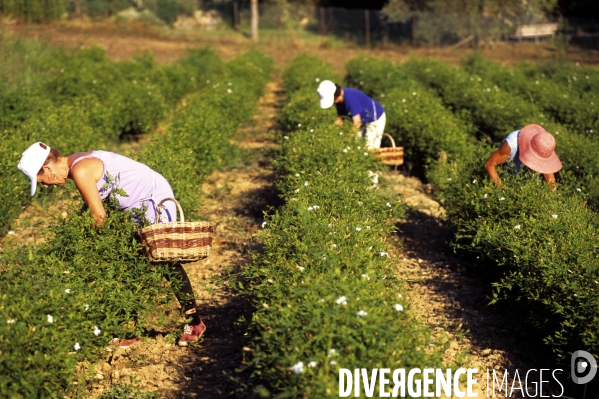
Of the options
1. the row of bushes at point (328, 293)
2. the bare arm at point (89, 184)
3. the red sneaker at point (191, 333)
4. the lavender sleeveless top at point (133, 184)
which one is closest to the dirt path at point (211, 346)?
the red sneaker at point (191, 333)

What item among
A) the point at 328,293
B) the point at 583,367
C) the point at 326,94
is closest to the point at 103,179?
the point at 328,293

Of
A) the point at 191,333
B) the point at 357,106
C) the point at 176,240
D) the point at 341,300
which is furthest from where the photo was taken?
the point at 357,106

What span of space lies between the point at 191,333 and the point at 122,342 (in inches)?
20.1

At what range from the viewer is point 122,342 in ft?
17.9

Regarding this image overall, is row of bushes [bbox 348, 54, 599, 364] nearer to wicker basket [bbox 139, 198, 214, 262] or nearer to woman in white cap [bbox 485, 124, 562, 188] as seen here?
woman in white cap [bbox 485, 124, 562, 188]

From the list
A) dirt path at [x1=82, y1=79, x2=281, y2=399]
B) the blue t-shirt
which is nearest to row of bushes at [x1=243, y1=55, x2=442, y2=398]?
dirt path at [x1=82, y1=79, x2=281, y2=399]

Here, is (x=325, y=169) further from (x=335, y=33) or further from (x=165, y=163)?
(x=335, y=33)

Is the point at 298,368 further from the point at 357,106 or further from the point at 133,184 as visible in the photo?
the point at 357,106

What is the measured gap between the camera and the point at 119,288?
4980 millimetres

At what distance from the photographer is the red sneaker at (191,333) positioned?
5.54m

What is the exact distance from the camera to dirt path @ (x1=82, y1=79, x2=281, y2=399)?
197 inches

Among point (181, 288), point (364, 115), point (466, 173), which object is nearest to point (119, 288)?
point (181, 288)

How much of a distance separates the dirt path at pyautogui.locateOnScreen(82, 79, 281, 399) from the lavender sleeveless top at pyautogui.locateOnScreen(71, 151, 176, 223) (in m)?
0.75

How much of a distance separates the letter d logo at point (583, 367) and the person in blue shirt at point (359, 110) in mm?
4033
